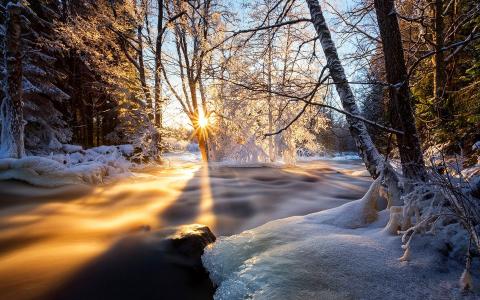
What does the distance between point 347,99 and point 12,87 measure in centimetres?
906

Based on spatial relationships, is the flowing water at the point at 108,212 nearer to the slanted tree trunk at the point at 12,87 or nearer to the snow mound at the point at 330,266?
the snow mound at the point at 330,266

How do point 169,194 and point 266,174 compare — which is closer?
point 169,194

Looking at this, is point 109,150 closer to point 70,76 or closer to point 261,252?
point 70,76

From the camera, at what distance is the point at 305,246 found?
2.65 m

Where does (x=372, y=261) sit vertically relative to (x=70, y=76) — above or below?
below

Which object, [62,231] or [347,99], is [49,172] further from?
[347,99]

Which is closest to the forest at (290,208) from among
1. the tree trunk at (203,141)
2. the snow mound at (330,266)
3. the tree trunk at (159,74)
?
the snow mound at (330,266)

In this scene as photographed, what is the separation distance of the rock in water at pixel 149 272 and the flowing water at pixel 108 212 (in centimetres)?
13

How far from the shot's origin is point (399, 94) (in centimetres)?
331

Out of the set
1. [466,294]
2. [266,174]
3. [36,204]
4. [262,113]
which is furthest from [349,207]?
[262,113]

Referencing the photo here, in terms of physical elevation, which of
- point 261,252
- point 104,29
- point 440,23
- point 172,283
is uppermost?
point 104,29

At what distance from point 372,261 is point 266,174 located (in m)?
7.49

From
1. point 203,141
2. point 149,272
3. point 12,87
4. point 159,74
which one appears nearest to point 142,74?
point 159,74

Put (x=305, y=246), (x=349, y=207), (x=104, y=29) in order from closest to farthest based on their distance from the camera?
(x=305, y=246), (x=349, y=207), (x=104, y=29)
